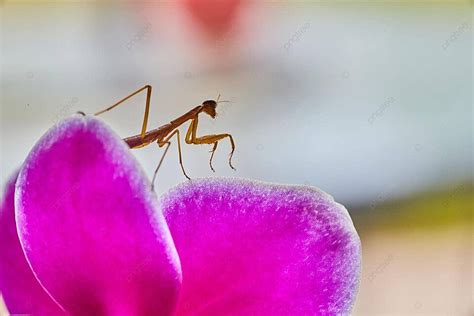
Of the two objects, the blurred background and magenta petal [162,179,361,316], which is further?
the blurred background

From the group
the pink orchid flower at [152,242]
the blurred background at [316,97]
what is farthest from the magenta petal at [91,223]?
the blurred background at [316,97]

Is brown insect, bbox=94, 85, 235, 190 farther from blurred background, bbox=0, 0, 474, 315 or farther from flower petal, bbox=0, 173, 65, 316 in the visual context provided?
blurred background, bbox=0, 0, 474, 315

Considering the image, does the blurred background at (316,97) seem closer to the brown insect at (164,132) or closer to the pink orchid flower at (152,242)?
the brown insect at (164,132)

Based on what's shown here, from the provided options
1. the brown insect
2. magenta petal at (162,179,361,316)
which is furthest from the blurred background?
magenta petal at (162,179,361,316)

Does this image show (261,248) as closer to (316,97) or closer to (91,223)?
(91,223)

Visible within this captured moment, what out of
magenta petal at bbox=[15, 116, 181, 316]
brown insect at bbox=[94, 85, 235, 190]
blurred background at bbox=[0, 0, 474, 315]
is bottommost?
blurred background at bbox=[0, 0, 474, 315]

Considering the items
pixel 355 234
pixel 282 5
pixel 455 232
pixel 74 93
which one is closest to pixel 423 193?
pixel 455 232

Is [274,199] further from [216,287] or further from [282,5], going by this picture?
[282,5]
